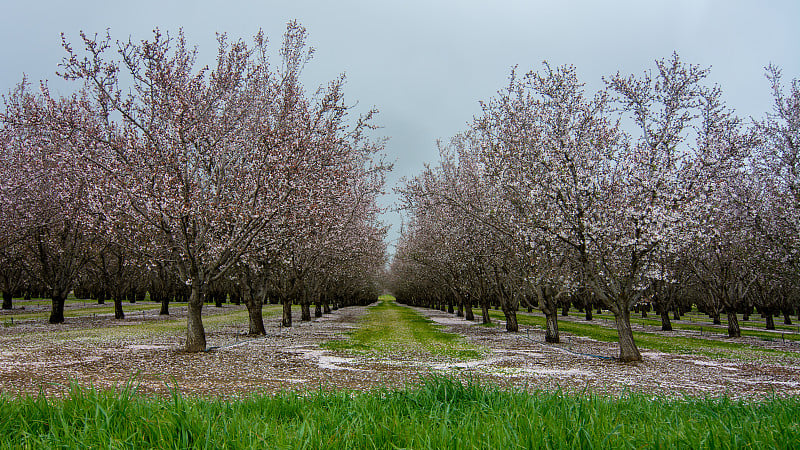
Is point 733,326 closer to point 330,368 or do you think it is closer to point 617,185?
point 617,185

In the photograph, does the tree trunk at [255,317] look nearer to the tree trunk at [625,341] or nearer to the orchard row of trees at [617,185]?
the orchard row of trees at [617,185]

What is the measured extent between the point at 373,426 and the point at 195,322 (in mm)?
17896

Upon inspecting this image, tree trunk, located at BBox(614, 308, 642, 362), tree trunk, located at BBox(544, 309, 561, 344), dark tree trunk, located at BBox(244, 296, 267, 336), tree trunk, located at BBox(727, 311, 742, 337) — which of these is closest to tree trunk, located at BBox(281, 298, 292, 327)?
dark tree trunk, located at BBox(244, 296, 267, 336)

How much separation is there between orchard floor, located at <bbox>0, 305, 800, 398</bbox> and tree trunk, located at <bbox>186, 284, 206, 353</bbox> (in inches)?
19.1

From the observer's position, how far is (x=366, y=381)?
1427cm

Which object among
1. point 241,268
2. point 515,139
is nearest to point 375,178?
point 241,268

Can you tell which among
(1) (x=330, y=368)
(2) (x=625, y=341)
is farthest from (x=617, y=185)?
(1) (x=330, y=368)

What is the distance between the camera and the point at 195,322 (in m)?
20.8

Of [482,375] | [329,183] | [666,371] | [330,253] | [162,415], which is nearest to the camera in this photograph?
[162,415]

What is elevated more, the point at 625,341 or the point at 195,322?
the point at 195,322

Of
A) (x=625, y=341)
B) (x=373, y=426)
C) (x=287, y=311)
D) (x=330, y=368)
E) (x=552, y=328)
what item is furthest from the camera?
(x=287, y=311)

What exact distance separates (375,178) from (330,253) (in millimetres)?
7576

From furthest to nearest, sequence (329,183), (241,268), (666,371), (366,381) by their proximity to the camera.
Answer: (241,268) → (329,183) → (666,371) → (366,381)

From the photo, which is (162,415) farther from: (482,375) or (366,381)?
(482,375)
